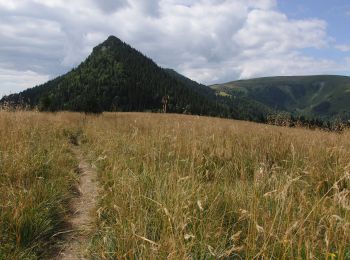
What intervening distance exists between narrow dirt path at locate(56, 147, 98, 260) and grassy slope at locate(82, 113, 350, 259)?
0.50ft

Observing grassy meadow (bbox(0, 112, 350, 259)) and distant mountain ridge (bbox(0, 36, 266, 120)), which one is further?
distant mountain ridge (bbox(0, 36, 266, 120))

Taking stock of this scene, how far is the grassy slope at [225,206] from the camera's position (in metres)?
2.31

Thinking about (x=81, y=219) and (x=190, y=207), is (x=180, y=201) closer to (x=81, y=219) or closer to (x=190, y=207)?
(x=190, y=207)

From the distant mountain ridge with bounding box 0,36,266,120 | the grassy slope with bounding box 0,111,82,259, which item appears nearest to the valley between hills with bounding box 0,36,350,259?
the grassy slope with bounding box 0,111,82,259

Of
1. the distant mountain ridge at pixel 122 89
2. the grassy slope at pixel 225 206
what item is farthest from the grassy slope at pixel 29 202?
the distant mountain ridge at pixel 122 89

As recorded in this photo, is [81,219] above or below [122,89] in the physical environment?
below

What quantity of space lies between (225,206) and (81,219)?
69.4 inches

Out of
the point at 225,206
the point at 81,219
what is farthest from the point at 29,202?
the point at 225,206

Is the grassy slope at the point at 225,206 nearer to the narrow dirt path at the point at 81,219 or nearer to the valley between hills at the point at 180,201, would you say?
the valley between hills at the point at 180,201

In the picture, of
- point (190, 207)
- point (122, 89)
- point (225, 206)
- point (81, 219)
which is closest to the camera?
point (190, 207)

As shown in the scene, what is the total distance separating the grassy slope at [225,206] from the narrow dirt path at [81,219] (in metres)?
0.15

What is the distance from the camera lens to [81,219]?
3883 millimetres

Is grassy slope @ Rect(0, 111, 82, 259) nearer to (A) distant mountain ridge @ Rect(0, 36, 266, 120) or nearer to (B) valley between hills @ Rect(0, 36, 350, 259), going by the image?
(B) valley between hills @ Rect(0, 36, 350, 259)

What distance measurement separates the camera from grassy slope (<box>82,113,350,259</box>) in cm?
231
